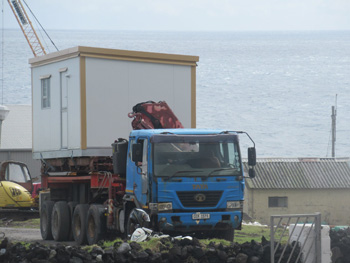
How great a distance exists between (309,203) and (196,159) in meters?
44.2

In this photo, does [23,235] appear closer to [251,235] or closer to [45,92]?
[45,92]

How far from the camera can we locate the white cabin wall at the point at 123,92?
2039cm

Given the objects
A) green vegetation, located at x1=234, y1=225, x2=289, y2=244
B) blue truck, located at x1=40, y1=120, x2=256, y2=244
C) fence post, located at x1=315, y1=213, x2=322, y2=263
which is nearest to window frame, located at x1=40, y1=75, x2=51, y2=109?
blue truck, located at x1=40, y1=120, x2=256, y2=244

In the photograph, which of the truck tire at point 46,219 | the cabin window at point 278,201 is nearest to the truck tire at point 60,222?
the truck tire at point 46,219

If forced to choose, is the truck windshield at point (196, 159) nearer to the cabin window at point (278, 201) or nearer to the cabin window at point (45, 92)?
the cabin window at point (45, 92)

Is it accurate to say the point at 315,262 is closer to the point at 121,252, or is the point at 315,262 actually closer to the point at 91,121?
the point at 121,252

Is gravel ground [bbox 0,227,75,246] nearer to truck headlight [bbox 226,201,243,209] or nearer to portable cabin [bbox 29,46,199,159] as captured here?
portable cabin [bbox 29,46,199,159]

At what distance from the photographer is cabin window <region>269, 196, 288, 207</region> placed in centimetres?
5939

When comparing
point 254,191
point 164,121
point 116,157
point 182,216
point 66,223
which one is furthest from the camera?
point 254,191

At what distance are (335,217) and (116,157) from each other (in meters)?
42.8

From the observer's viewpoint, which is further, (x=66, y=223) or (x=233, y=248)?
(x=66, y=223)

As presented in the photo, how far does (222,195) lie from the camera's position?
17.3 m

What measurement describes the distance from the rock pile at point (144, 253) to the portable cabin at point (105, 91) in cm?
637

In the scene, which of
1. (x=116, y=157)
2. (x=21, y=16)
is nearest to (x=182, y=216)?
(x=116, y=157)
